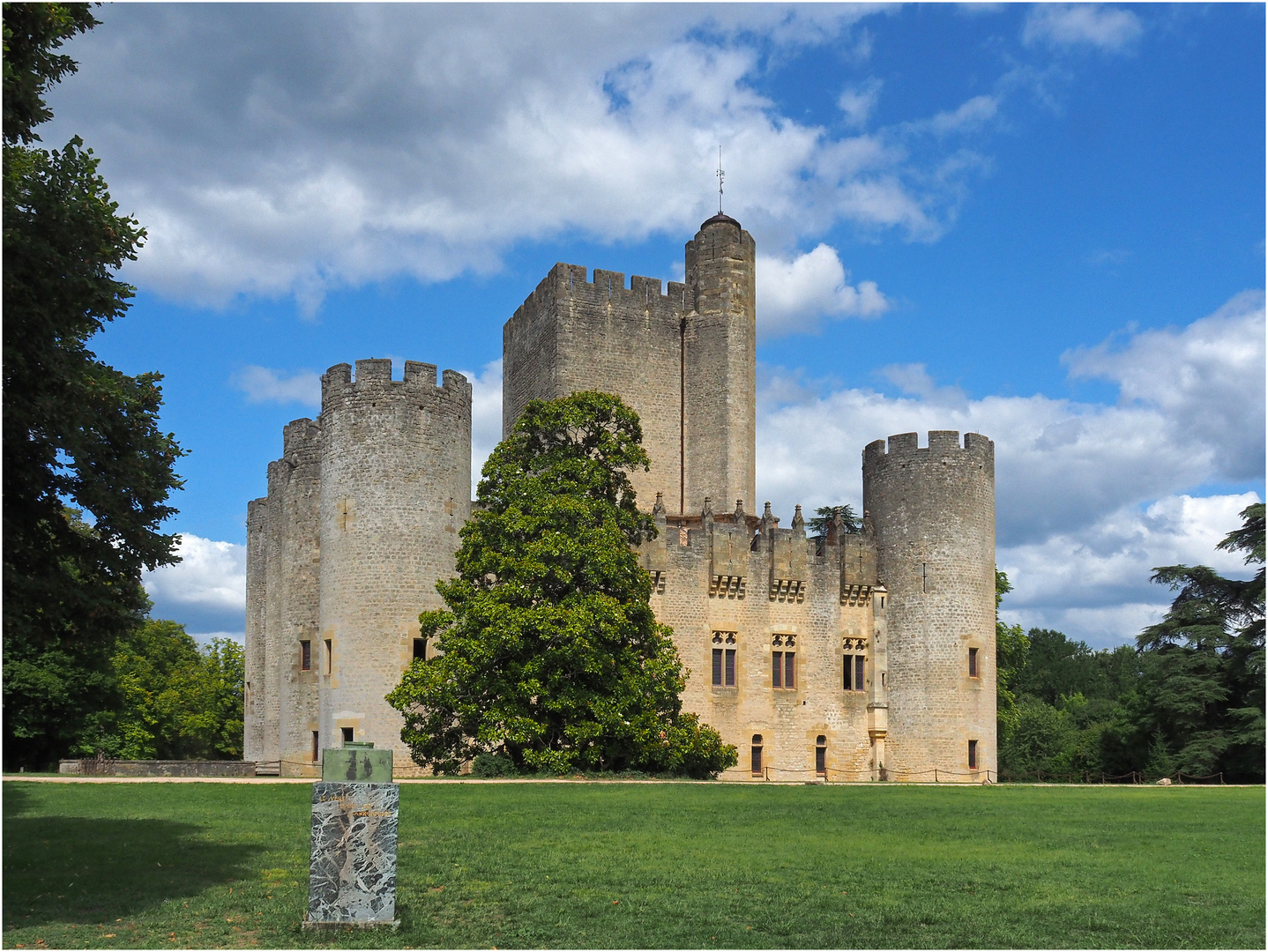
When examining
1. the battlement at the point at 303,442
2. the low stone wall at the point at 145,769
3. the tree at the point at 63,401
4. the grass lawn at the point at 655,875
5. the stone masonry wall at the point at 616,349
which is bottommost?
the low stone wall at the point at 145,769

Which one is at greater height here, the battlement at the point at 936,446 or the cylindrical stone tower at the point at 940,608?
the battlement at the point at 936,446

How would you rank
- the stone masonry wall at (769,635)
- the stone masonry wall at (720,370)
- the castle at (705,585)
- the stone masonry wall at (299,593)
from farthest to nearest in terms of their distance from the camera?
the stone masonry wall at (720,370), the stone masonry wall at (769,635), the stone masonry wall at (299,593), the castle at (705,585)

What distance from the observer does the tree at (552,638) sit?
92.7ft

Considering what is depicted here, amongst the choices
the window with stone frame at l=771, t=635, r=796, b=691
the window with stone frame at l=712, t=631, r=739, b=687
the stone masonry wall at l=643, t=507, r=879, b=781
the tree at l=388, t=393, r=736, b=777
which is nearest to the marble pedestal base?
the tree at l=388, t=393, r=736, b=777

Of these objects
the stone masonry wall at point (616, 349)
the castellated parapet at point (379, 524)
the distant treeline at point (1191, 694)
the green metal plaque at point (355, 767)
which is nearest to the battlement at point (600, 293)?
the stone masonry wall at point (616, 349)

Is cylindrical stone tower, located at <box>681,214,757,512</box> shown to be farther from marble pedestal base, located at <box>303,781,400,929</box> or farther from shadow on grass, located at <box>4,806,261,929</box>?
marble pedestal base, located at <box>303,781,400,929</box>

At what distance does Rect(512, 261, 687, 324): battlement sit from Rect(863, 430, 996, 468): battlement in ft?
34.2

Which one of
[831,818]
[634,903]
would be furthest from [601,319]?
[634,903]

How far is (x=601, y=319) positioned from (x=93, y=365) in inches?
1204

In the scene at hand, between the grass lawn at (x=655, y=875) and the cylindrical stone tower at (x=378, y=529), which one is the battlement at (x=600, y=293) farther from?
the grass lawn at (x=655, y=875)

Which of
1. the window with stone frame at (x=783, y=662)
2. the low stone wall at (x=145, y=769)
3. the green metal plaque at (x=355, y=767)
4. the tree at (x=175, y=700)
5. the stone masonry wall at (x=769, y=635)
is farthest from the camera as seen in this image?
the tree at (x=175, y=700)

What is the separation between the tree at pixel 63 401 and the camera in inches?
428

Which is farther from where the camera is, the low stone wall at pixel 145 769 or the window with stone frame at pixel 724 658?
the window with stone frame at pixel 724 658

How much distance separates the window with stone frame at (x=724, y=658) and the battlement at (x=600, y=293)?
13413mm
